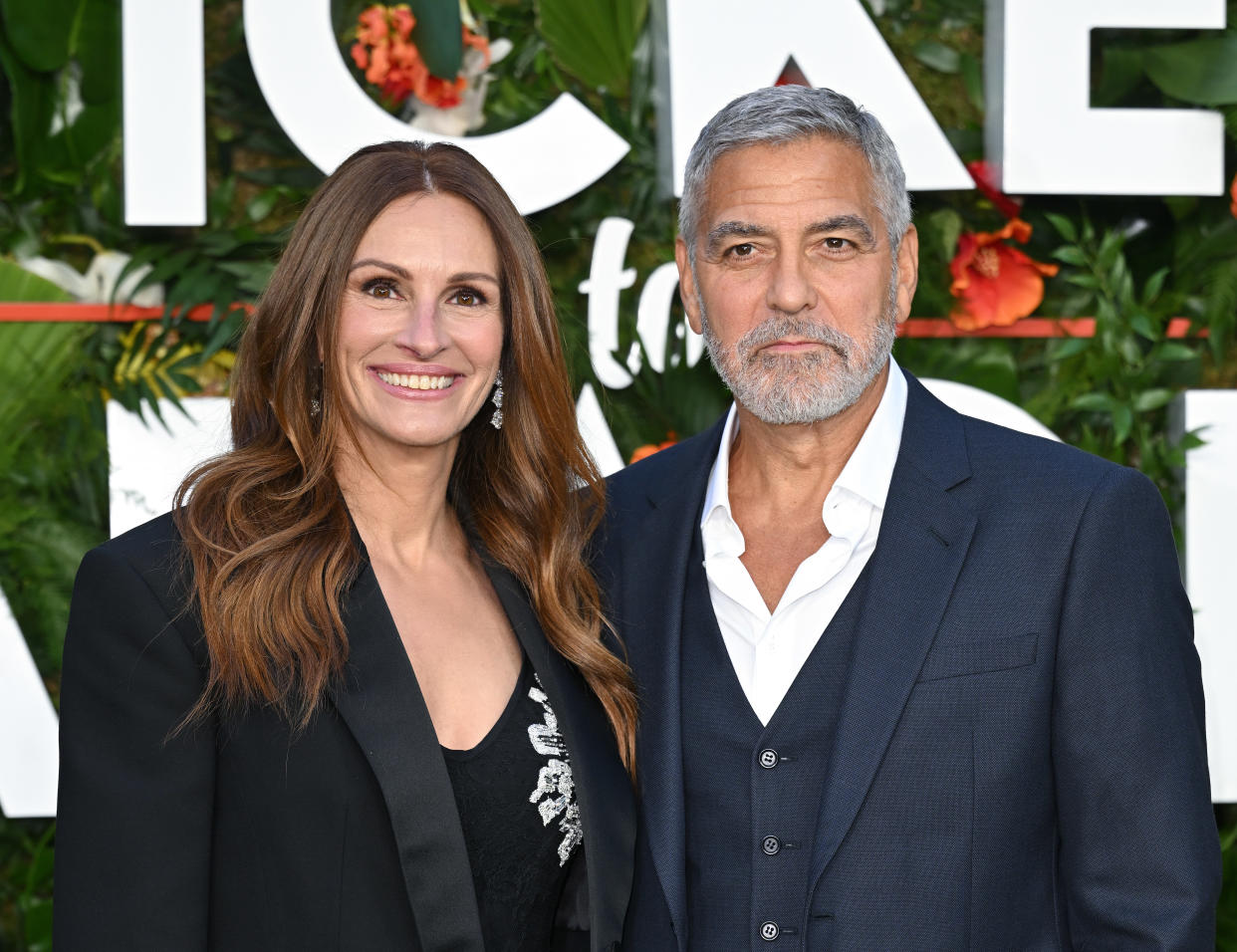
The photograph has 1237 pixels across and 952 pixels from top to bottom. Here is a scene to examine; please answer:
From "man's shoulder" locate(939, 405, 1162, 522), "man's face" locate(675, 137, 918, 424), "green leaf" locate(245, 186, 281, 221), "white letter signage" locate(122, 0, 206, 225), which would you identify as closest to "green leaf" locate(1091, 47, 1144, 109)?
"man's face" locate(675, 137, 918, 424)

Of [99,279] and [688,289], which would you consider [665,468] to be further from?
[99,279]

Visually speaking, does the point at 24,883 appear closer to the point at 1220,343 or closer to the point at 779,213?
the point at 779,213

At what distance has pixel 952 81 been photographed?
10.5ft

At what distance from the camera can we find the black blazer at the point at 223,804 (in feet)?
5.28

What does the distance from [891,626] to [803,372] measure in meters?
0.39

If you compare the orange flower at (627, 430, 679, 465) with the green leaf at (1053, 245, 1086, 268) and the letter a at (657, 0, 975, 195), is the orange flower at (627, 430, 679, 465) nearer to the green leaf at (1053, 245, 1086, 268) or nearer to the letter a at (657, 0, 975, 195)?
the letter a at (657, 0, 975, 195)

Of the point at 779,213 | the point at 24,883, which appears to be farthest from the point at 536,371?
the point at 24,883

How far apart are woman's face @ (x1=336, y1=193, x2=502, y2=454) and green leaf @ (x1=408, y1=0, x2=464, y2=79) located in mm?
1162

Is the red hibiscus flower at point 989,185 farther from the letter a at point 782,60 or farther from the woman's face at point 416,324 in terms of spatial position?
the woman's face at point 416,324

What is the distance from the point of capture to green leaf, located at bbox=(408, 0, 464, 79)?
2992 millimetres

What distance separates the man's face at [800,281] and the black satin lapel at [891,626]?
0.63 ft

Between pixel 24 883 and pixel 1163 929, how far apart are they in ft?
8.03

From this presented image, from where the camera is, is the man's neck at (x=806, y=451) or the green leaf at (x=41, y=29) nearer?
the man's neck at (x=806, y=451)

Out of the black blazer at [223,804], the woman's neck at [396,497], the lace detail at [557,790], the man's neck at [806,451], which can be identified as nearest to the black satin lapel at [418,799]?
the black blazer at [223,804]
